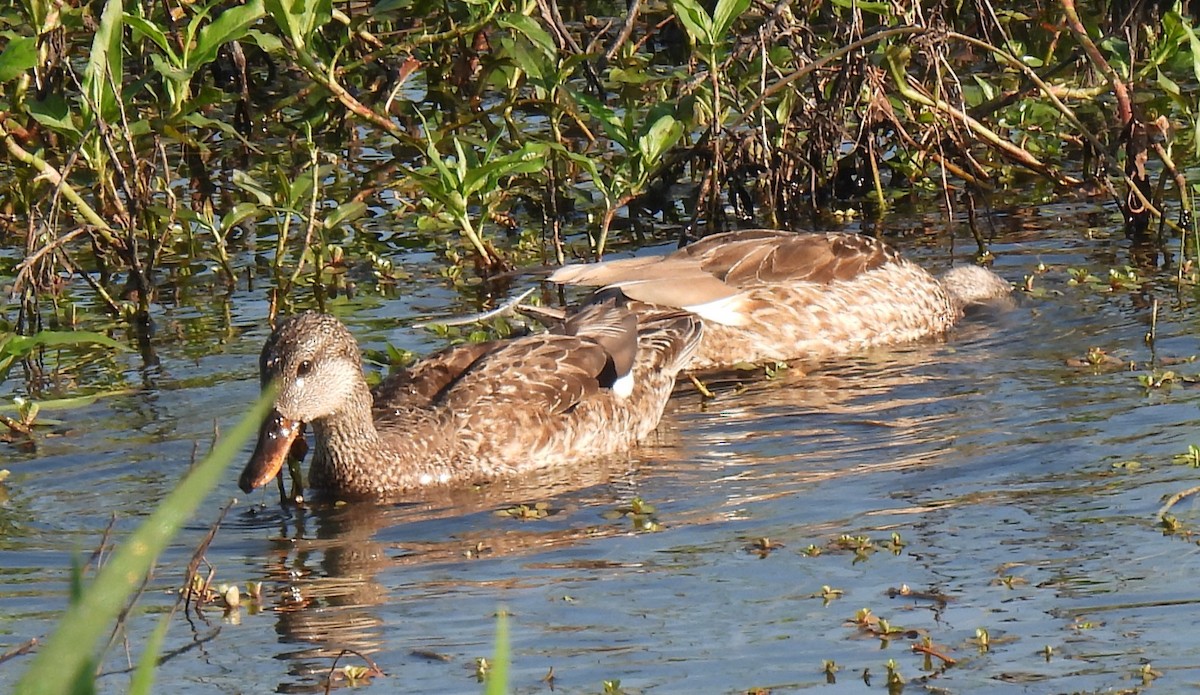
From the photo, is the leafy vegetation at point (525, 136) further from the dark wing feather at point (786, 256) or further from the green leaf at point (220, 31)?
the dark wing feather at point (786, 256)

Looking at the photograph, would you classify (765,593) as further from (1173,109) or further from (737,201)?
(1173,109)

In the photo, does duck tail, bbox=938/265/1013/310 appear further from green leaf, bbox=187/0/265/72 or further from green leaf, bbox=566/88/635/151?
green leaf, bbox=187/0/265/72

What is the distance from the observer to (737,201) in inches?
475

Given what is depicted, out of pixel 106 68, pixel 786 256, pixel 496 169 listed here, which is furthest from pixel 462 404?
pixel 786 256

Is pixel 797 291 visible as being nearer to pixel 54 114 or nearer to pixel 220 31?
pixel 220 31

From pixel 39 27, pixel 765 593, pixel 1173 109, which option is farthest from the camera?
pixel 1173 109

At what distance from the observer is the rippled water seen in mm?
5582

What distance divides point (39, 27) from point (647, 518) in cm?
463

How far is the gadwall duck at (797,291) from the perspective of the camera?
9.92 m

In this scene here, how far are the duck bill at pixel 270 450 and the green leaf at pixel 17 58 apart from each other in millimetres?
2114

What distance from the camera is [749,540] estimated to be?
680cm

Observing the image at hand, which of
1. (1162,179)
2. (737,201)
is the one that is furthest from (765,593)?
(737,201)

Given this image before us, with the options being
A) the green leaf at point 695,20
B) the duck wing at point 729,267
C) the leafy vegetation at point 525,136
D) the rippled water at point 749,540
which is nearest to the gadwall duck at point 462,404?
the rippled water at point 749,540

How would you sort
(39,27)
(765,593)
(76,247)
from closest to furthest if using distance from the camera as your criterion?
(765,593), (39,27), (76,247)
